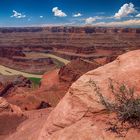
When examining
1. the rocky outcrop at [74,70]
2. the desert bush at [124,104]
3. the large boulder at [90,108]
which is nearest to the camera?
the desert bush at [124,104]

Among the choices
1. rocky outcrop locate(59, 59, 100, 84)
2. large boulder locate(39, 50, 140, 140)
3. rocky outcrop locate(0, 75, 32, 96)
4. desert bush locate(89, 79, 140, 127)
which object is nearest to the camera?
desert bush locate(89, 79, 140, 127)

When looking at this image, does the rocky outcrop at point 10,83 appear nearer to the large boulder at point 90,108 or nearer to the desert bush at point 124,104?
the large boulder at point 90,108

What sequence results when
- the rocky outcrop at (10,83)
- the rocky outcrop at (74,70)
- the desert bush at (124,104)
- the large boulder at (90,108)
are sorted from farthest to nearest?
the rocky outcrop at (74,70)
the rocky outcrop at (10,83)
the large boulder at (90,108)
the desert bush at (124,104)

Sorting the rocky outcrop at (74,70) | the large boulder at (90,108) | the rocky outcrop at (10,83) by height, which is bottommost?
the rocky outcrop at (10,83)

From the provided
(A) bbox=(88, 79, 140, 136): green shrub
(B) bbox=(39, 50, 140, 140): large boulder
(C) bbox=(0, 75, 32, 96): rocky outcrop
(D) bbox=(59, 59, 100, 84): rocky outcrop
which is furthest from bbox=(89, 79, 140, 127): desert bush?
(D) bbox=(59, 59, 100, 84): rocky outcrop

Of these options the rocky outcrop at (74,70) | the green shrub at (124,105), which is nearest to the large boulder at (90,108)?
the green shrub at (124,105)

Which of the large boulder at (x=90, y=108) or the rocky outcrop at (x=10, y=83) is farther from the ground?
the large boulder at (x=90, y=108)

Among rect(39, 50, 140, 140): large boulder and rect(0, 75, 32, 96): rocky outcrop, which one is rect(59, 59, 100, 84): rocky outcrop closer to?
rect(0, 75, 32, 96): rocky outcrop
